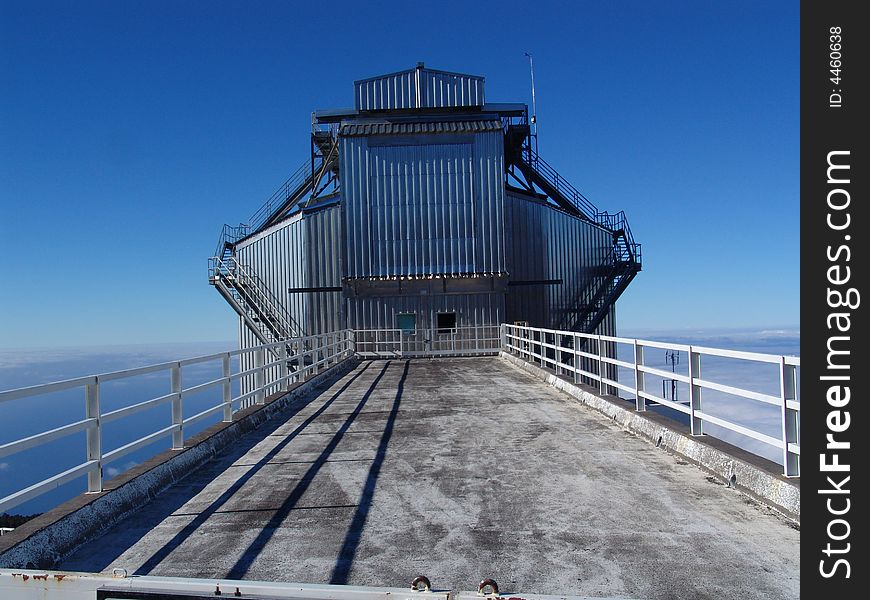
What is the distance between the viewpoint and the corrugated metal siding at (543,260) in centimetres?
3147

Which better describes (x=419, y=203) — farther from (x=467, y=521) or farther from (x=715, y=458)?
(x=467, y=521)

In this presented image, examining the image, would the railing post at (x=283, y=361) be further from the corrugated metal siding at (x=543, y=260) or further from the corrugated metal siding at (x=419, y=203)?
the corrugated metal siding at (x=543, y=260)

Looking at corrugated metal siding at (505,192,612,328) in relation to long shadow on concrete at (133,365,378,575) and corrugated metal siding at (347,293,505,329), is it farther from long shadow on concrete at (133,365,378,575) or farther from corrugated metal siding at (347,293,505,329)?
long shadow on concrete at (133,365,378,575)

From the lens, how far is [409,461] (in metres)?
8.40

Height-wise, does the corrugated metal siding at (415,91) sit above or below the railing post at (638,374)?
above

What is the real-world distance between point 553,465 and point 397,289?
22.5 metres

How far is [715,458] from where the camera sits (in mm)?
7398

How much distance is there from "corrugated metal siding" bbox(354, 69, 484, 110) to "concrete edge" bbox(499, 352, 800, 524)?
22.2 metres

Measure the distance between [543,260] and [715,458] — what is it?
24.8 metres

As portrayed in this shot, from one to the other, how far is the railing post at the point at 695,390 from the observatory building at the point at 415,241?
21.2m

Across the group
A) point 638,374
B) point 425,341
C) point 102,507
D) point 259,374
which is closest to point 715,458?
point 638,374

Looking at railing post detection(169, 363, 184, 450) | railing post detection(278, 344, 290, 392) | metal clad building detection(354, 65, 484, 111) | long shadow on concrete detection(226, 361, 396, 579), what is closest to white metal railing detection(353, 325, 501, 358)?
metal clad building detection(354, 65, 484, 111)

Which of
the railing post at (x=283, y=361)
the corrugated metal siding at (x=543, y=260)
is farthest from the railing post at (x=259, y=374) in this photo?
the corrugated metal siding at (x=543, y=260)
